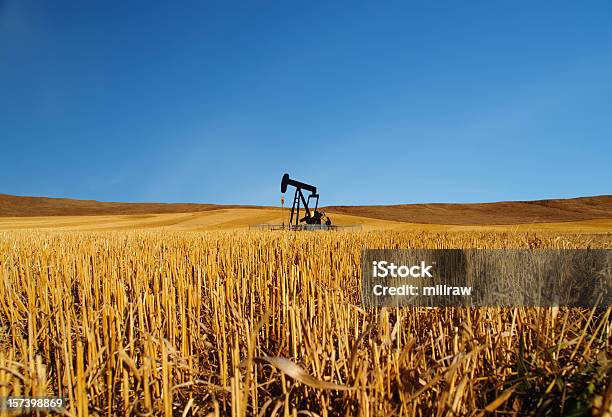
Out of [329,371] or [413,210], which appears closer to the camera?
[329,371]

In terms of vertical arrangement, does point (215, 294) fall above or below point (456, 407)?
above

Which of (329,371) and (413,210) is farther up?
(413,210)

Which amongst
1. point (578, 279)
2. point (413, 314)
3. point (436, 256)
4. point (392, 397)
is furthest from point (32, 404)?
point (578, 279)

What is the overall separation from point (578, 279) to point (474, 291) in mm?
1366

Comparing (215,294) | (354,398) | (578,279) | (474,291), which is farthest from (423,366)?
(578,279)

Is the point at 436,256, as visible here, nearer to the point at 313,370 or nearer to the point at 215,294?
the point at 215,294

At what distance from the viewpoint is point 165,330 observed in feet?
7.63

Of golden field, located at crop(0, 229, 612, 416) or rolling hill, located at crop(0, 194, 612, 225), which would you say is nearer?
golden field, located at crop(0, 229, 612, 416)

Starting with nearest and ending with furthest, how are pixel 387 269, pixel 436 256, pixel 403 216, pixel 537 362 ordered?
pixel 537 362 < pixel 387 269 < pixel 436 256 < pixel 403 216

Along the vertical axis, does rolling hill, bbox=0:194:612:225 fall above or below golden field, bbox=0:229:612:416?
above

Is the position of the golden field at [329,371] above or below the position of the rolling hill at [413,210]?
below

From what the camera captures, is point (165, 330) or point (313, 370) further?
point (165, 330)

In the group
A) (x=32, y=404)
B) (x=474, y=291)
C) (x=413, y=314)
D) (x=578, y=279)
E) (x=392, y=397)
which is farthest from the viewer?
(x=578, y=279)

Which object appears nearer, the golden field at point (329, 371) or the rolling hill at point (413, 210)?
the golden field at point (329, 371)
